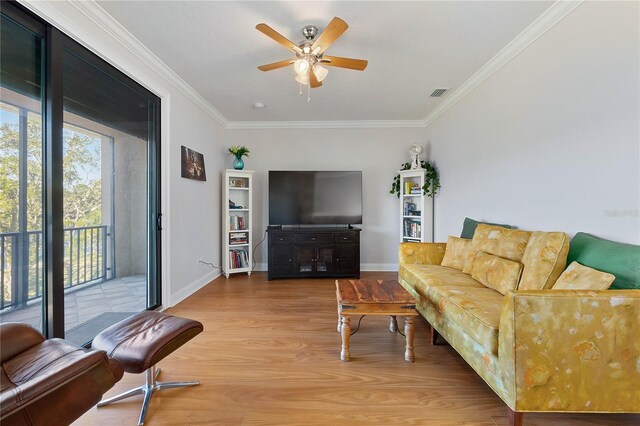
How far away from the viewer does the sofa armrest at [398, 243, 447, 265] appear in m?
2.84

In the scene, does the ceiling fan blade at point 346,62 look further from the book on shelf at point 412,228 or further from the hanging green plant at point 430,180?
the book on shelf at point 412,228

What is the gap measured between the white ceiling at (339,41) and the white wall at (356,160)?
0.97 meters

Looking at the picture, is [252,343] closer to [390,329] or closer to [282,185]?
[390,329]

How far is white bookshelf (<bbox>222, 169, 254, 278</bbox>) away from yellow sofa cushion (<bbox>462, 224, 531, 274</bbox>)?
10.1ft

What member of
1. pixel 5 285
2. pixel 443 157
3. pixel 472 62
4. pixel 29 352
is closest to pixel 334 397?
pixel 29 352

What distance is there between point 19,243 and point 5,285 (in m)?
0.26

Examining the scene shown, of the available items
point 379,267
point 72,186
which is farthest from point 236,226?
point 379,267

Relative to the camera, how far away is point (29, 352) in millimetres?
1109

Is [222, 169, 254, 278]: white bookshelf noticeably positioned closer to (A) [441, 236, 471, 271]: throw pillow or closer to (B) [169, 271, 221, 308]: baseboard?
(B) [169, 271, 221, 308]: baseboard

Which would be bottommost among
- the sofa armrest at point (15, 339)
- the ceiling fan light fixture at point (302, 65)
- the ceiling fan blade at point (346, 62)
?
the sofa armrest at point (15, 339)

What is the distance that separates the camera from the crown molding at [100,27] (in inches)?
64.3

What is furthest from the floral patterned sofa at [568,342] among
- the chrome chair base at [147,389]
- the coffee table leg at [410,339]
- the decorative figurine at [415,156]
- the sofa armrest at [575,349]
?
the decorative figurine at [415,156]

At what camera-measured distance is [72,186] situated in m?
1.95

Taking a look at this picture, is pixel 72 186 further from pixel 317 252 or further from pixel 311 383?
pixel 317 252
